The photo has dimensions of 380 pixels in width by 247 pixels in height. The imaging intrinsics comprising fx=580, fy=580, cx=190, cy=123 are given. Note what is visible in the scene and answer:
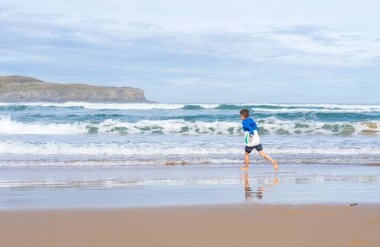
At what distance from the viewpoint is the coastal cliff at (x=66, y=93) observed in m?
72.8

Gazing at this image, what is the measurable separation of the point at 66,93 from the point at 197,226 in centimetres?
7050

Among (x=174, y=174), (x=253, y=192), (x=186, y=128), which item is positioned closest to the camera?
(x=253, y=192)

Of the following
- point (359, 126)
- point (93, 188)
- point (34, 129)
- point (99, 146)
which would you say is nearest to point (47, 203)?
point (93, 188)

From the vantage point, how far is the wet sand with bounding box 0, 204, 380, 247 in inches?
203

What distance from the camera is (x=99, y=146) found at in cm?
1622

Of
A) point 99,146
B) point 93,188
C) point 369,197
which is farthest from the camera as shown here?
point 99,146

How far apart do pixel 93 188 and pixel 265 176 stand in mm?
3446

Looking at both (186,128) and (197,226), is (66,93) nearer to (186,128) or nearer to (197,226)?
(186,128)

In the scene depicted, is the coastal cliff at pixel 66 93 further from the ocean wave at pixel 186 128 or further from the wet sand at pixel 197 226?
the wet sand at pixel 197 226

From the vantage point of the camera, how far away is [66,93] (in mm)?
74312

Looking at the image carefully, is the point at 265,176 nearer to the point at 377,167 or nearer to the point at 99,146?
the point at 377,167

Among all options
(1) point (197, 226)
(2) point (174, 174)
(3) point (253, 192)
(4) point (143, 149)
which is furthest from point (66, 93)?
(1) point (197, 226)

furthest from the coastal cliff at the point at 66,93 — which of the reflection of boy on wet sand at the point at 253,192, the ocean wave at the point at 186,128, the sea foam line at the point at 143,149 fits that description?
the reflection of boy on wet sand at the point at 253,192

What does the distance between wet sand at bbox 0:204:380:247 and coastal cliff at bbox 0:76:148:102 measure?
217ft
